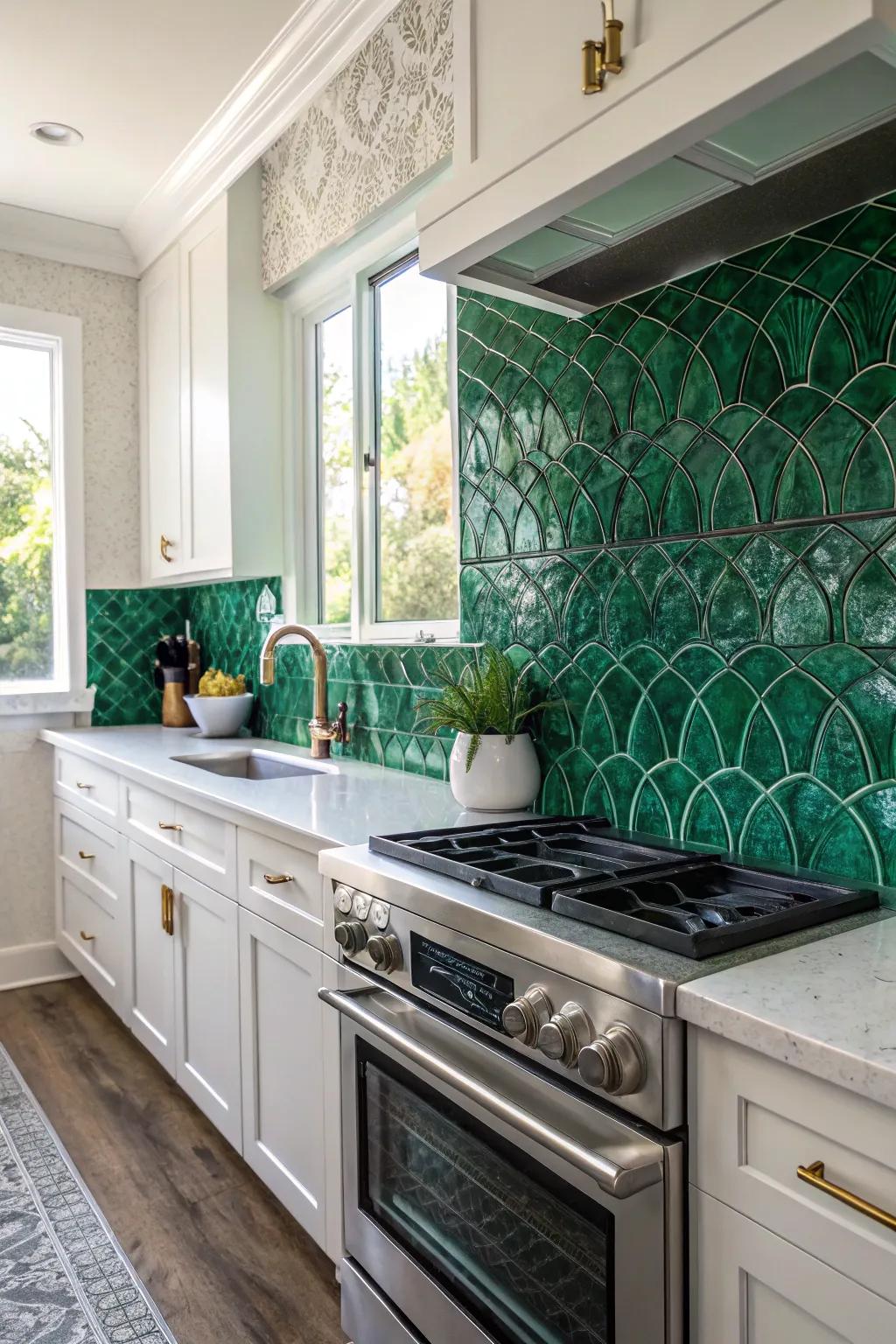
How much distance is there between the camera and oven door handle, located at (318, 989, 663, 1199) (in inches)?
38.4

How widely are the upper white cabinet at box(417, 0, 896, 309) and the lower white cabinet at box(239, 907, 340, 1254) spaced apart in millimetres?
1265

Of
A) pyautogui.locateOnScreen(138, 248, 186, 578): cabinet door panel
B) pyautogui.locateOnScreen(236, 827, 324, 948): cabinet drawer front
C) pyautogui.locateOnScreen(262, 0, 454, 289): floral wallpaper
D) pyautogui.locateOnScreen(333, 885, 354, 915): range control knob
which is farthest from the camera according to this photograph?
pyautogui.locateOnScreen(138, 248, 186, 578): cabinet door panel

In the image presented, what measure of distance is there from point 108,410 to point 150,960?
86.3 inches

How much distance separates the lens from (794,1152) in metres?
0.89

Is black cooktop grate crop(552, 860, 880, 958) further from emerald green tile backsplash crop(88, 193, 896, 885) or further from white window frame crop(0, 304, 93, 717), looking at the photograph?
white window frame crop(0, 304, 93, 717)

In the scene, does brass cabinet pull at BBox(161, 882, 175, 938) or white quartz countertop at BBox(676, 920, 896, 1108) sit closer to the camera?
white quartz countertop at BBox(676, 920, 896, 1108)

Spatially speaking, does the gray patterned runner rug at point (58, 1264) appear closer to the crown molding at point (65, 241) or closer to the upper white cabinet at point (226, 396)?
the upper white cabinet at point (226, 396)

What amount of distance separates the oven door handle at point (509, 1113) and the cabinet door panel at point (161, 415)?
224 centimetres

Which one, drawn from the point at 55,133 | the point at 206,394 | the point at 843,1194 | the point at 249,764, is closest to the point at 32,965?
the point at 249,764

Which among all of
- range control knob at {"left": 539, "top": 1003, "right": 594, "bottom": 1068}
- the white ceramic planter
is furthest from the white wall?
range control knob at {"left": 539, "top": 1003, "right": 594, "bottom": 1068}

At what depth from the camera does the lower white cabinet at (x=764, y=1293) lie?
2.77ft

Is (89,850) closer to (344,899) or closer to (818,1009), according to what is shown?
(344,899)

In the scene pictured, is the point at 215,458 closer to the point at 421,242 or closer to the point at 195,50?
the point at 195,50

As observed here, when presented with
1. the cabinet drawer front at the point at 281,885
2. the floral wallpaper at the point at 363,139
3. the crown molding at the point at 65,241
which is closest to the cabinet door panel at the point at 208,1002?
the cabinet drawer front at the point at 281,885
